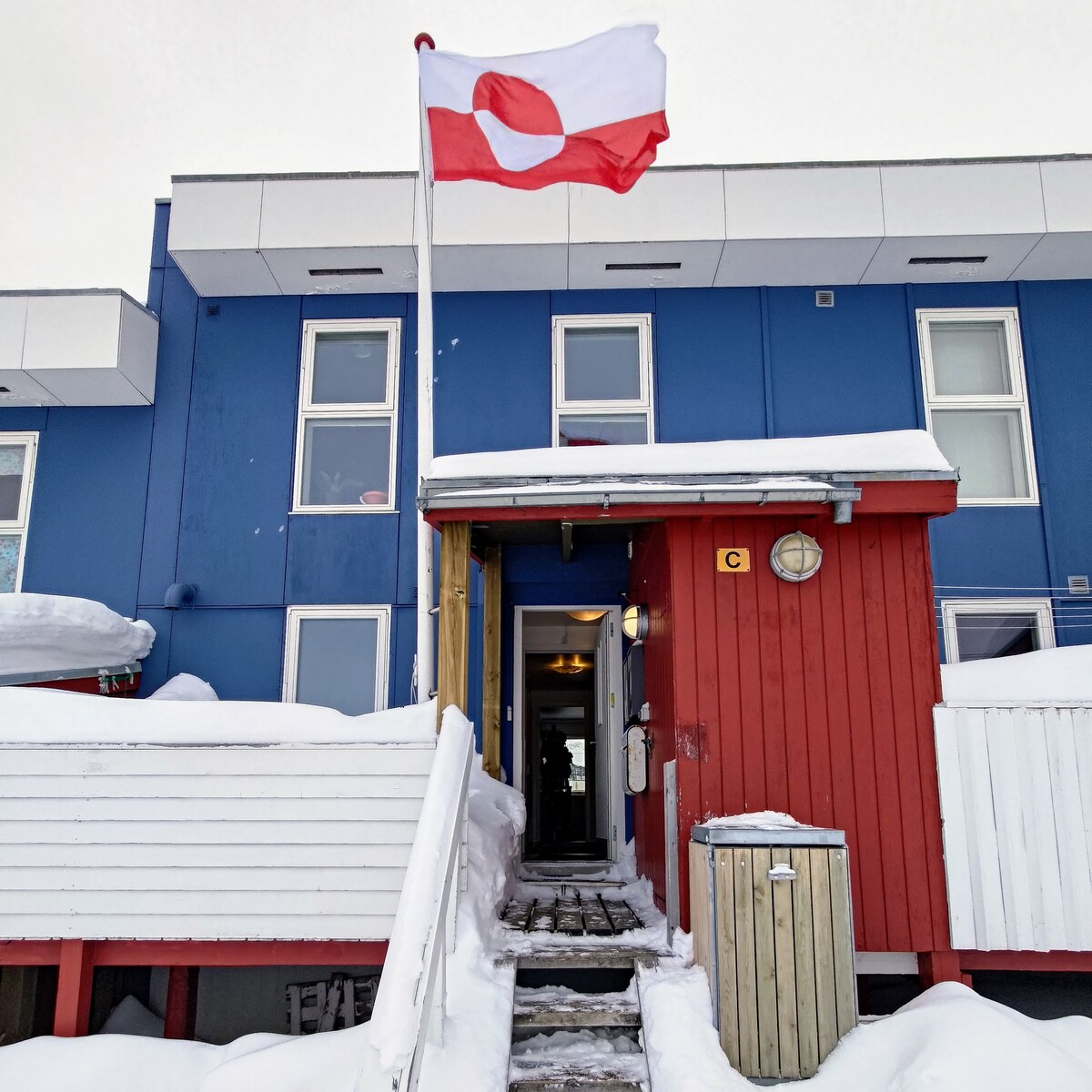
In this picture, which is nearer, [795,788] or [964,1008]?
[964,1008]

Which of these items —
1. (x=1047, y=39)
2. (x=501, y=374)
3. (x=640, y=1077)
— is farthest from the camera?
(x=1047, y=39)

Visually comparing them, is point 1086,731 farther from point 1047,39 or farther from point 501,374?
point 1047,39

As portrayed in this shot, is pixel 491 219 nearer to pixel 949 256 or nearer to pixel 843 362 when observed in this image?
pixel 843 362

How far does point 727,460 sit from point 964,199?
4.58 meters

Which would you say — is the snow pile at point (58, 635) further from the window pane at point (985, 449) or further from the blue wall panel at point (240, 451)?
the window pane at point (985, 449)

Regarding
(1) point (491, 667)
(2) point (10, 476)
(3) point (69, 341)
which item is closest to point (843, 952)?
(1) point (491, 667)

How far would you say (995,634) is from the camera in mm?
7891

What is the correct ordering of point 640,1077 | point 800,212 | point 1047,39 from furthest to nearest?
point 1047,39, point 800,212, point 640,1077

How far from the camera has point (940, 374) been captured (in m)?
8.46

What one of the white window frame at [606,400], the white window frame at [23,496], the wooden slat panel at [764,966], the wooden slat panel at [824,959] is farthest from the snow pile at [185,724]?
the white window frame at [606,400]

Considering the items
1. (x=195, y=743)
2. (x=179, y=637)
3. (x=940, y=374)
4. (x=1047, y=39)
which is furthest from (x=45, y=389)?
(x=1047, y=39)

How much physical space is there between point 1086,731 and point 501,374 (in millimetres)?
5773

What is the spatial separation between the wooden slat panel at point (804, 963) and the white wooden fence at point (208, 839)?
2032mm

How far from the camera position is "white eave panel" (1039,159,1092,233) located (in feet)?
25.8
